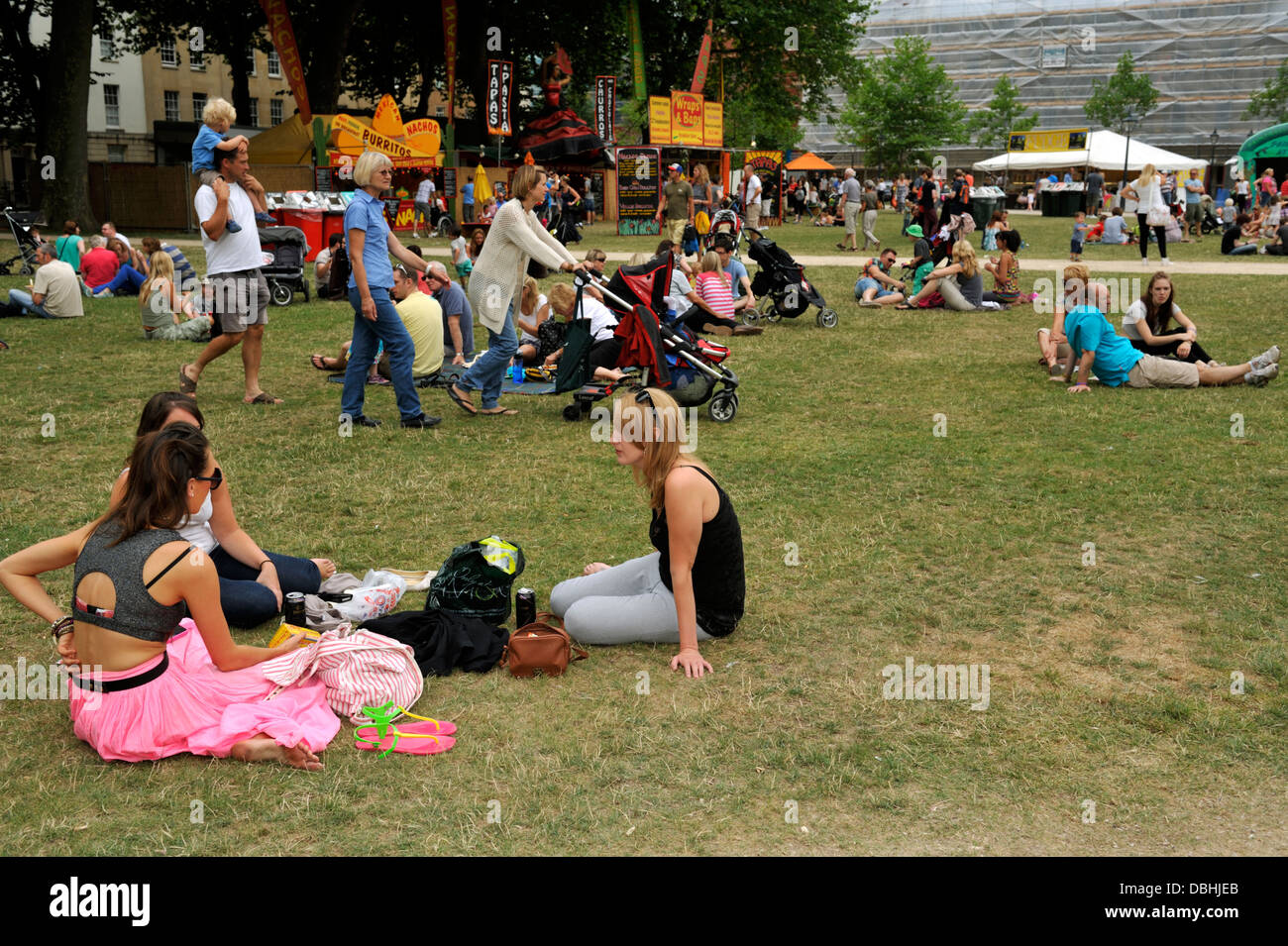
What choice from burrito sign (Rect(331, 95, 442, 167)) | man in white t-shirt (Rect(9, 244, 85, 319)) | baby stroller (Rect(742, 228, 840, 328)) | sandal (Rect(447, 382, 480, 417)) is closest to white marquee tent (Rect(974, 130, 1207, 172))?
burrito sign (Rect(331, 95, 442, 167))

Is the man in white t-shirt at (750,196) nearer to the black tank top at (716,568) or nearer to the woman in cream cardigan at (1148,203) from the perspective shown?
the woman in cream cardigan at (1148,203)

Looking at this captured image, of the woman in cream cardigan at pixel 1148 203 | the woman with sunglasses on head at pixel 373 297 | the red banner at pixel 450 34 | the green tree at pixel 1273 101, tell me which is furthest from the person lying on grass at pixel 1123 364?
the green tree at pixel 1273 101

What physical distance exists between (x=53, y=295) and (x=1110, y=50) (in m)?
70.4

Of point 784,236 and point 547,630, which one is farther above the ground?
point 784,236

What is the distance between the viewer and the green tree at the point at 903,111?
6325cm

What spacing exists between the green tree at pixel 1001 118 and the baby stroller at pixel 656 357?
6393 centimetres

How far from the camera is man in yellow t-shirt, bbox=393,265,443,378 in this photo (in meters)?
Result: 11.1

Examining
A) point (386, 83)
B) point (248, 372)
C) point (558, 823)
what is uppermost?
point (386, 83)

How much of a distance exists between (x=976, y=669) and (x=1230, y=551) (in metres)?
2.41

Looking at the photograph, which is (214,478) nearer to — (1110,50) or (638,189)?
(638,189)

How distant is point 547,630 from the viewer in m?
4.90

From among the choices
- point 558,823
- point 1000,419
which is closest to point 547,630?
point 558,823

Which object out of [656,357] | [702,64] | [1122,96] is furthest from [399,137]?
[1122,96]

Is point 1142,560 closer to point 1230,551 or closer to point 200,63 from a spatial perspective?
point 1230,551
